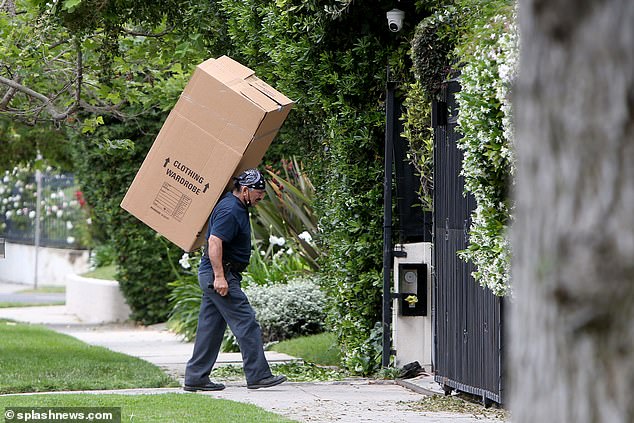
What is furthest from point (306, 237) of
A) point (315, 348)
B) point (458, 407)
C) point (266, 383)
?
point (458, 407)

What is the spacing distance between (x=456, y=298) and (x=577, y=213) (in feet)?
18.8

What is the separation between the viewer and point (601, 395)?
2172 mm

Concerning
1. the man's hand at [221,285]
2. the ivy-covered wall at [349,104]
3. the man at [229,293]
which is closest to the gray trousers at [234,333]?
the man at [229,293]

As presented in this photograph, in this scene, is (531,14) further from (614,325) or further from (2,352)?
(2,352)

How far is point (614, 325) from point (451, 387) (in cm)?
588

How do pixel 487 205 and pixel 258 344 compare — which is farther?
pixel 258 344

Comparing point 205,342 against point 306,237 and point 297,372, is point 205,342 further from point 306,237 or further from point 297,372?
point 306,237

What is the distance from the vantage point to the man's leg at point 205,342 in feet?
28.4

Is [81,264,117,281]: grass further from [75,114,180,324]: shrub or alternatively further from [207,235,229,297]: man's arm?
[207,235,229,297]: man's arm

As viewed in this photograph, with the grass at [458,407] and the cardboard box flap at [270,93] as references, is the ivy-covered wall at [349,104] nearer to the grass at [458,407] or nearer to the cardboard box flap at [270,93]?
the cardboard box flap at [270,93]

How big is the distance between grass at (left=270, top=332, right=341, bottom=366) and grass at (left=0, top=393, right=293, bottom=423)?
287 centimetres

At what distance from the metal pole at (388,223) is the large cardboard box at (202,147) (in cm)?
108

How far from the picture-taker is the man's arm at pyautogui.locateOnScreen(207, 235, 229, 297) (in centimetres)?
844

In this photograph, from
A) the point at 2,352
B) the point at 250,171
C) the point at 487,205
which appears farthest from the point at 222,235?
the point at 2,352
